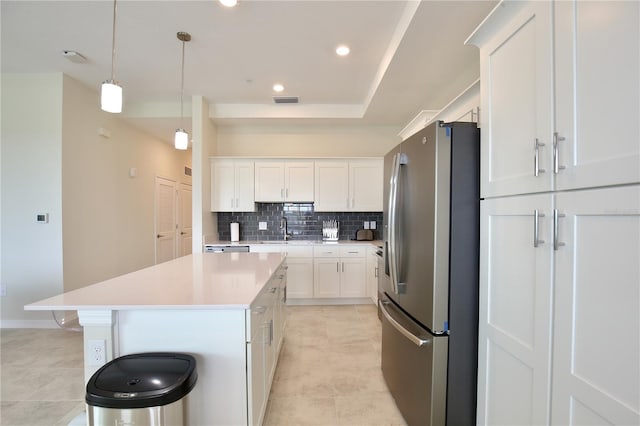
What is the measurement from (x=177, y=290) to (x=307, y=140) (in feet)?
12.1

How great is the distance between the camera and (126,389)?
1.07 m

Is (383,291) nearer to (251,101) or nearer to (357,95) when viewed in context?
(357,95)

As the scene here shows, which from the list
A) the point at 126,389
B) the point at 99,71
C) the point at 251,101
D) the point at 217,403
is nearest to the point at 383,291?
the point at 217,403

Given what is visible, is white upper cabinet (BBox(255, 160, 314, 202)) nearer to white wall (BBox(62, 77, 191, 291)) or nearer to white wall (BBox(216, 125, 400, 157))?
white wall (BBox(216, 125, 400, 157))

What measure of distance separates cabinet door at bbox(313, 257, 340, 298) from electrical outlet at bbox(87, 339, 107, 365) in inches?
117

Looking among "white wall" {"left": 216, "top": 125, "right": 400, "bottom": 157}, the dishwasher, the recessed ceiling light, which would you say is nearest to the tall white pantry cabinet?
the recessed ceiling light

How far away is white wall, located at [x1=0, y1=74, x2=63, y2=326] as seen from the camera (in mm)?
3342

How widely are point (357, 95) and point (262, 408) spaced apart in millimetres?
3728

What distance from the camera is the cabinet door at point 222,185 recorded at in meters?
4.39

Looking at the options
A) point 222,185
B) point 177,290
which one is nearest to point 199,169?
point 222,185

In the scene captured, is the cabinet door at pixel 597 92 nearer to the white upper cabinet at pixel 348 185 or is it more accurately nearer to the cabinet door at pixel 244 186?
the white upper cabinet at pixel 348 185

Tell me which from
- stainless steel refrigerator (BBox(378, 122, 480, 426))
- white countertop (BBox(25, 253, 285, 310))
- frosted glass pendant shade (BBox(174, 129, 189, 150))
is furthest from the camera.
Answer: frosted glass pendant shade (BBox(174, 129, 189, 150))

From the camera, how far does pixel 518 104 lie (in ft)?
3.79

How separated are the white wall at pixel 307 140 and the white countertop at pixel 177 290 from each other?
2855 millimetres
